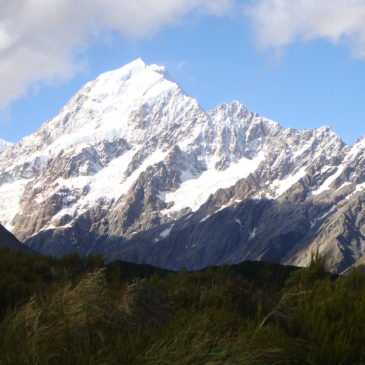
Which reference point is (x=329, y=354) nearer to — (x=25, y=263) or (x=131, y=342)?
(x=131, y=342)

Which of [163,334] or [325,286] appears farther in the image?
[325,286]

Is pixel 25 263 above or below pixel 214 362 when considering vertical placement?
above

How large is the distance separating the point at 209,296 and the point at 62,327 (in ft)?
15.2

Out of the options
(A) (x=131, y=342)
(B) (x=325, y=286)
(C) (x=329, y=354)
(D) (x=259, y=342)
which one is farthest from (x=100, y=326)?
(B) (x=325, y=286)

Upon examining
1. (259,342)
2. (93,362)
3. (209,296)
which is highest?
(209,296)

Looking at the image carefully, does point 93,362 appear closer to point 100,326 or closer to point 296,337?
point 100,326

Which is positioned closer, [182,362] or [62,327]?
[182,362]

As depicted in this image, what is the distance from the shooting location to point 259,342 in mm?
8211

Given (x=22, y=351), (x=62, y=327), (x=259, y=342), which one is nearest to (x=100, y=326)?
(x=62, y=327)

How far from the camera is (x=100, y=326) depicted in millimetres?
9430

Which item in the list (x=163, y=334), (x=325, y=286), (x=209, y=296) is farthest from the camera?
(x=209, y=296)

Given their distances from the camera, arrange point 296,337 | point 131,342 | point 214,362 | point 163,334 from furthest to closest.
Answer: point 296,337
point 163,334
point 131,342
point 214,362

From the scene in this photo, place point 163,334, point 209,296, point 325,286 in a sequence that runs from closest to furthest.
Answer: point 163,334 < point 325,286 < point 209,296

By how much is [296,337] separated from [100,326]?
313 centimetres
